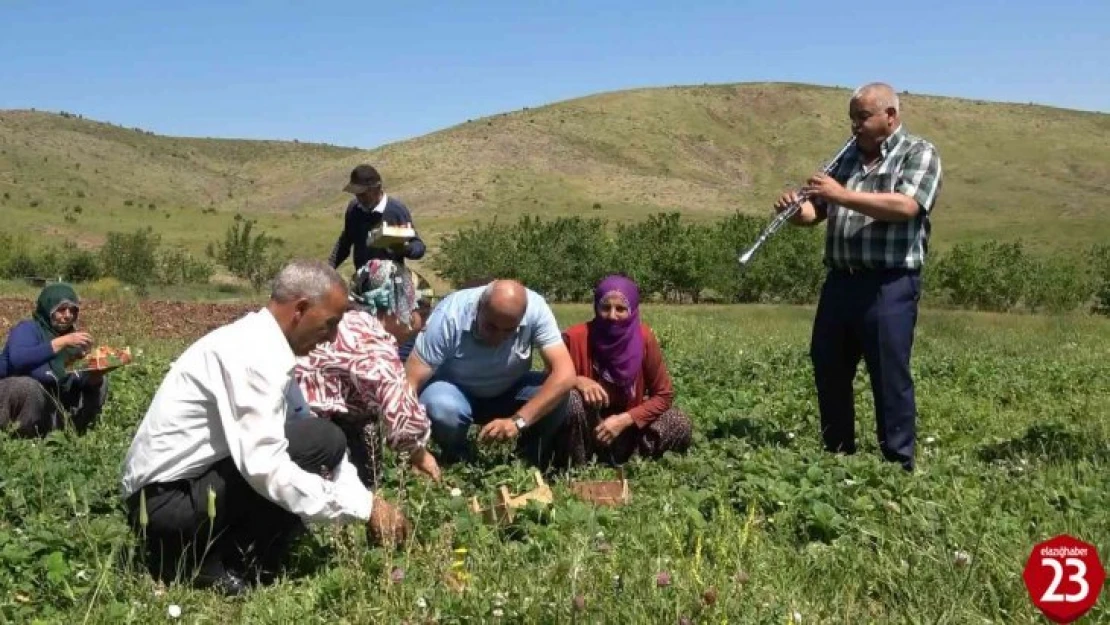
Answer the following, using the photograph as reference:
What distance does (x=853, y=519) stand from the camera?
395cm

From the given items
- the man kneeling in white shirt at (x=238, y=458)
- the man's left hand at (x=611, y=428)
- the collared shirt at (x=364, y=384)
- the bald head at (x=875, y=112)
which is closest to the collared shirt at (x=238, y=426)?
the man kneeling in white shirt at (x=238, y=458)

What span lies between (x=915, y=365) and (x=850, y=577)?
655 cm

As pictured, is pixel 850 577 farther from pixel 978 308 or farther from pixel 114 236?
pixel 114 236

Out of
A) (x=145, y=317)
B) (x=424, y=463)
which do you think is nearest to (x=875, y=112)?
(x=424, y=463)

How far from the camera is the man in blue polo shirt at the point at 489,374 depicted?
528cm

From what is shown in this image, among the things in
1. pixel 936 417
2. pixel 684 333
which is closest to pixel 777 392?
pixel 936 417

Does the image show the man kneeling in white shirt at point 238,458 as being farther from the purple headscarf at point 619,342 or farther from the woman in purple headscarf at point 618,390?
the purple headscarf at point 619,342

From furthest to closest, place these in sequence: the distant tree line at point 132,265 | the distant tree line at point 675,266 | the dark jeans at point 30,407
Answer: the distant tree line at point 132,265
the distant tree line at point 675,266
the dark jeans at point 30,407

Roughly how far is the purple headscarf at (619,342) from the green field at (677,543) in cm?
56

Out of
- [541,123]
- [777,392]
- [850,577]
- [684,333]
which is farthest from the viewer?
[541,123]

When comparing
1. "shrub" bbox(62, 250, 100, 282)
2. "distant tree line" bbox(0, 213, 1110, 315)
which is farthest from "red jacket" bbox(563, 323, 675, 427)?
"shrub" bbox(62, 250, 100, 282)

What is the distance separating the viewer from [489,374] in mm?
5555

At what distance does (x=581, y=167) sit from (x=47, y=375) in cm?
8416

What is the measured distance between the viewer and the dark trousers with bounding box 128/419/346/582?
3605 millimetres
